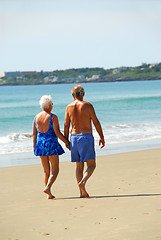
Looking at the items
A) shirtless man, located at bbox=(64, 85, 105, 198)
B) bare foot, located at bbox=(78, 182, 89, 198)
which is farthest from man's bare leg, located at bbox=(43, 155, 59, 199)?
bare foot, located at bbox=(78, 182, 89, 198)

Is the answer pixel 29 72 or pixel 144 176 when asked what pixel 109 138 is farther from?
pixel 29 72

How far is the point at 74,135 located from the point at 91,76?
509 feet

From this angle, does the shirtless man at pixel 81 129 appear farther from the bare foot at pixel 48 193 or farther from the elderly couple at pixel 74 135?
the bare foot at pixel 48 193

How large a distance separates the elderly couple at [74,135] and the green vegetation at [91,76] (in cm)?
14512

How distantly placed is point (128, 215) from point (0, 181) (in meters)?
3.54

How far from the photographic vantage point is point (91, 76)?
160 meters

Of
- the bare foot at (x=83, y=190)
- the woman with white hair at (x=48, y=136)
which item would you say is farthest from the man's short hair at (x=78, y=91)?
the bare foot at (x=83, y=190)

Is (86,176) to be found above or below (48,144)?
below

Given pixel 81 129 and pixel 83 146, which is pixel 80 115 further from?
pixel 83 146

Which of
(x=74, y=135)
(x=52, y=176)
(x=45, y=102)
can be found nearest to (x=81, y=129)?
(x=74, y=135)

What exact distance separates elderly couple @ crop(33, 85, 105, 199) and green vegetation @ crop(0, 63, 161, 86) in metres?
145

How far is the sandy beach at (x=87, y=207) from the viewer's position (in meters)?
4.54

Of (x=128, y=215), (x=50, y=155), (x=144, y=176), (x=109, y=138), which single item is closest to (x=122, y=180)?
(x=144, y=176)

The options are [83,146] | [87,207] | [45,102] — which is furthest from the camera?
[45,102]
